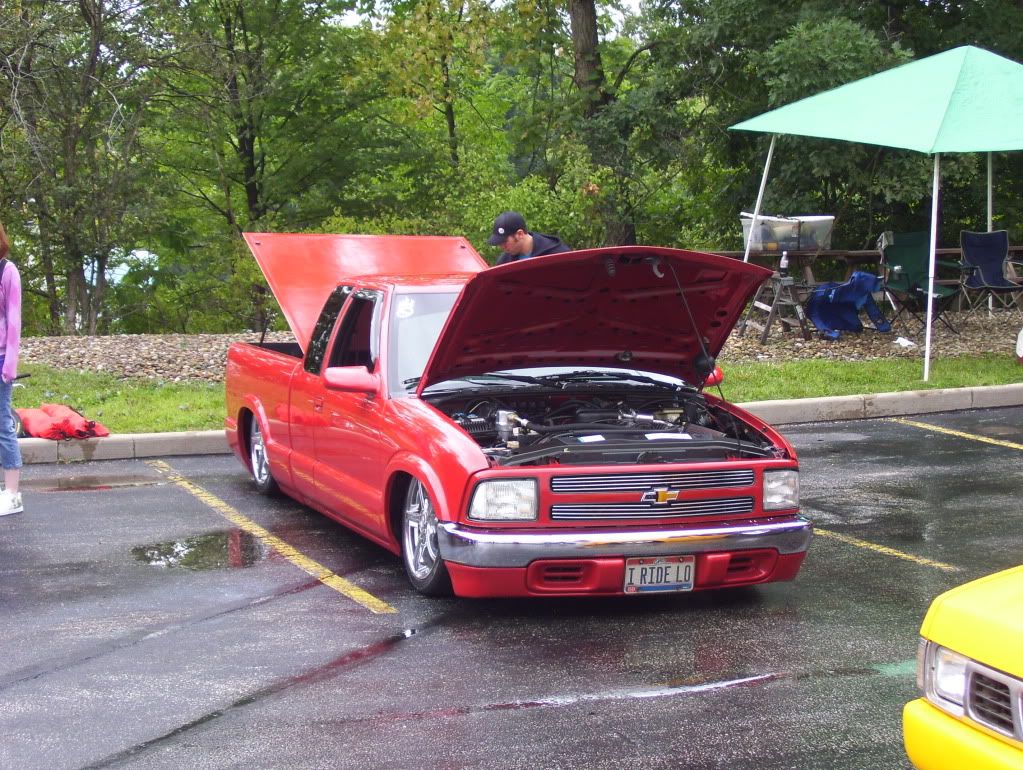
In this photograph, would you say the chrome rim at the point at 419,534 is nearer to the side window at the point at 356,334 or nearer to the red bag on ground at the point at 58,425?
the side window at the point at 356,334

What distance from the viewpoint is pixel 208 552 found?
730 centimetres

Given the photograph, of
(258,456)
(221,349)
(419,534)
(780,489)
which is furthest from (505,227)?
(221,349)

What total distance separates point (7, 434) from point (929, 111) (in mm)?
10658

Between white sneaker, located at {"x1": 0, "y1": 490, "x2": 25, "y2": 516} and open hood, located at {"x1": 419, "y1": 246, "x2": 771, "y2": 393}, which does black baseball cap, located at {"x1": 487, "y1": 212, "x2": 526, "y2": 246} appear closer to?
open hood, located at {"x1": 419, "y1": 246, "x2": 771, "y2": 393}

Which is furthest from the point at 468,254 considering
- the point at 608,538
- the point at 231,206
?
the point at 231,206

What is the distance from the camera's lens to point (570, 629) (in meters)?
5.80

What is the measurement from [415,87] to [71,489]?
1688 centimetres

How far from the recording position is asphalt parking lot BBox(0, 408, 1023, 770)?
14.5 feet

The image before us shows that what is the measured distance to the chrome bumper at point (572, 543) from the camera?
18.6 feet

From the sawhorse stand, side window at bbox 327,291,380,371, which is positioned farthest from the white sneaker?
the sawhorse stand

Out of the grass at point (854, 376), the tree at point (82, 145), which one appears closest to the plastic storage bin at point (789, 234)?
the grass at point (854, 376)

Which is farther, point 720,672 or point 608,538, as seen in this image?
point 608,538

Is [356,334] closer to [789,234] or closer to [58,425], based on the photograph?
[58,425]

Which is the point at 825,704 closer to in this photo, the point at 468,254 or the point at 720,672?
the point at 720,672
